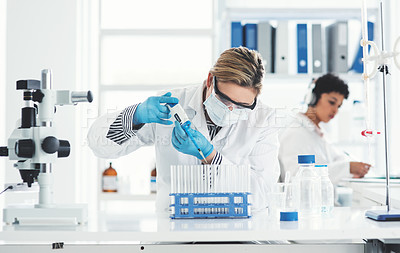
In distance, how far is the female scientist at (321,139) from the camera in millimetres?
2935

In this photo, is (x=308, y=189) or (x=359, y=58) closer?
(x=308, y=189)

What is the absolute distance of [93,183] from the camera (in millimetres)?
3252

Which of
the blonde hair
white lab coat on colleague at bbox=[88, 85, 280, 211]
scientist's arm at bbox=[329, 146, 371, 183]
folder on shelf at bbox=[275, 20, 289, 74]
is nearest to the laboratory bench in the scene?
white lab coat on colleague at bbox=[88, 85, 280, 211]

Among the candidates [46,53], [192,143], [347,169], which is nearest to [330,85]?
[347,169]

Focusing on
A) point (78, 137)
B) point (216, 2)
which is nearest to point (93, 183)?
point (78, 137)

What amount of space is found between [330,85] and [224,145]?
142cm

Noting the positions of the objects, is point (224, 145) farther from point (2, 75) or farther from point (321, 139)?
point (2, 75)

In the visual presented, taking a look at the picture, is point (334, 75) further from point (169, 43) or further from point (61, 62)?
point (61, 62)

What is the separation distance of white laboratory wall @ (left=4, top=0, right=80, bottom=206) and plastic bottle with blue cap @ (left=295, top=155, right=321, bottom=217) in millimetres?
1890

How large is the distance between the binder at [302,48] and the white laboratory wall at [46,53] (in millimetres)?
1494

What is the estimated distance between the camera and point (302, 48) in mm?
3262

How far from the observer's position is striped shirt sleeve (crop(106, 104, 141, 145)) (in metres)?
1.66

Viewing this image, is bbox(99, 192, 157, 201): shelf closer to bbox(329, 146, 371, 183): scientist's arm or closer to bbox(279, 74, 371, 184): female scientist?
bbox(279, 74, 371, 184): female scientist

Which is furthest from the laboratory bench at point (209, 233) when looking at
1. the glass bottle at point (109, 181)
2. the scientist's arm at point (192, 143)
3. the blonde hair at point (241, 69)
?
the glass bottle at point (109, 181)
